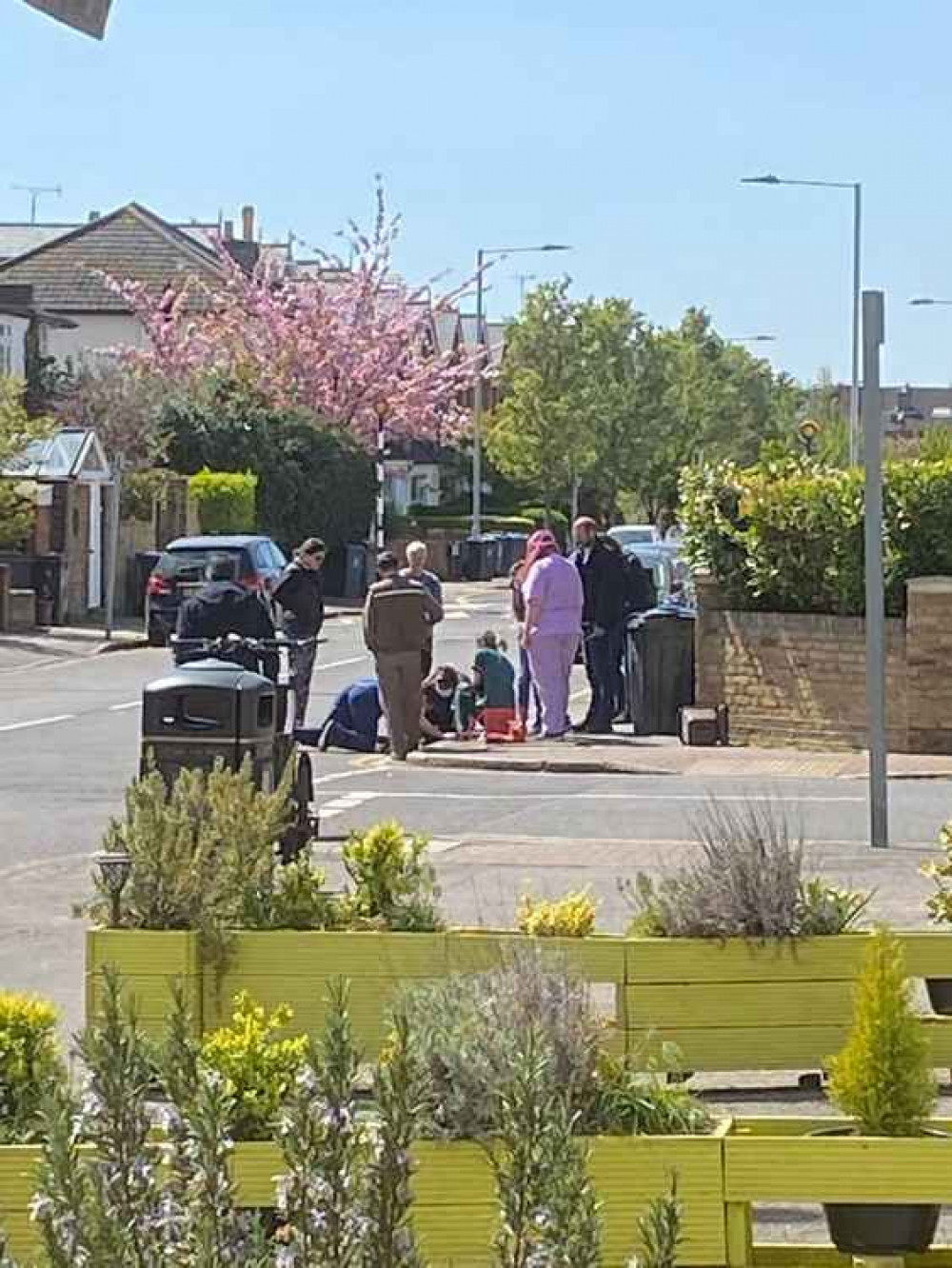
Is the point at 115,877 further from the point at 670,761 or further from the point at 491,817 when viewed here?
the point at 670,761

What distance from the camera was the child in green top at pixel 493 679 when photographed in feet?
75.7

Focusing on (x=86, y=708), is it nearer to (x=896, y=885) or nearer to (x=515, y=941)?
(x=896, y=885)

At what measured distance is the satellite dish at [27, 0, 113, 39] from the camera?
323cm

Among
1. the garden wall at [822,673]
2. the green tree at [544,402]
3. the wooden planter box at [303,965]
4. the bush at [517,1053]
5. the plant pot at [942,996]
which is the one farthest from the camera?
the green tree at [544,402]

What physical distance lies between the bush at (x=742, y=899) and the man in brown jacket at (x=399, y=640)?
1216 centimetres

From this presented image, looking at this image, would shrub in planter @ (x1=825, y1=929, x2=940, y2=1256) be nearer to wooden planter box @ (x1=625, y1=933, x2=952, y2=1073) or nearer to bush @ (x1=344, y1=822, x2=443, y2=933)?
wooden planter box @ (x1=625, y1=933, x2=952, y2=1073)

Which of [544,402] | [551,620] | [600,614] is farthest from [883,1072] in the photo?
[544,402]

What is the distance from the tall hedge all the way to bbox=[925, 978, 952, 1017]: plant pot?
13796 millimetres

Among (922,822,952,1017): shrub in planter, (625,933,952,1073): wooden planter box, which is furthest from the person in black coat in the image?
(625,933,952,1073): wooden planter box

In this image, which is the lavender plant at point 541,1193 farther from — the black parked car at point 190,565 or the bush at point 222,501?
the bush at point 222,501

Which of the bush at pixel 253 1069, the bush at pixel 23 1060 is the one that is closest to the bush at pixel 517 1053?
the bush at pixel 253 1069

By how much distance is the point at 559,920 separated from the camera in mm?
8203

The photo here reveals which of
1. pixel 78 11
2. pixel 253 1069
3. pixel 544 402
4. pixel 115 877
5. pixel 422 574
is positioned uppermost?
pixel 544 402

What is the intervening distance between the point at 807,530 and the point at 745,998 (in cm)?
1509
